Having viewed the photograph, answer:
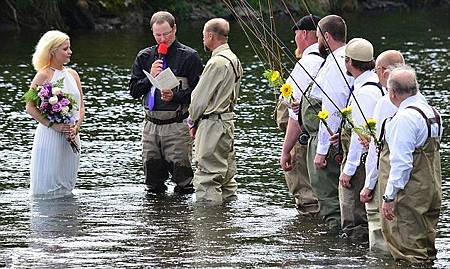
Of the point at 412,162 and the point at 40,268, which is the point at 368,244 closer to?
the point at 412,162

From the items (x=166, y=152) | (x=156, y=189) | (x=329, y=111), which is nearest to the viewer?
(x=329, y=111)

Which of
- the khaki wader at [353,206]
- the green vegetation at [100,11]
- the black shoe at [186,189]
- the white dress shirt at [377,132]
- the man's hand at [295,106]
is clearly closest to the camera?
the white dress shirt at [377,132]

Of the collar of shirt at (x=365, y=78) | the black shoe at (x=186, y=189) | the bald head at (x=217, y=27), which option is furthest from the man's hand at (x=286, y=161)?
the black shoe at (x=186, y=189)

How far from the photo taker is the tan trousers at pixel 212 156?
12867 mm

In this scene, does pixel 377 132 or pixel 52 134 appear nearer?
pixel 377 132

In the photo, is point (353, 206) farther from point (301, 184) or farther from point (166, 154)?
point (166, 154)

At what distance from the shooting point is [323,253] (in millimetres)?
10367

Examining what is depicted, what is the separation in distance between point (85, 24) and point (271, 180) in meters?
31.0

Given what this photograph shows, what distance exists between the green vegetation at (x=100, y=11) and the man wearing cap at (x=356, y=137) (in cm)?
2645

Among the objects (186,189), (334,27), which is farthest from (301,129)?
(186,189)

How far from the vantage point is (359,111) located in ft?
33.8

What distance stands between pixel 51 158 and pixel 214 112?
1975mm

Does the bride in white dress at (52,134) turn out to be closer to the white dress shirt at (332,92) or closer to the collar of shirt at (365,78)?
the white dress shirt at (332,92)

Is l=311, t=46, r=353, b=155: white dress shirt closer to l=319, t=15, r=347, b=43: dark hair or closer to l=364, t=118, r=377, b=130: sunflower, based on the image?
l=319, t=15, r=347, b=43: dark hair
